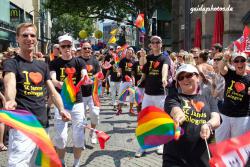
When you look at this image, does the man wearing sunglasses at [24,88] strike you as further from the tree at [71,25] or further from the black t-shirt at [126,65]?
the tree at [71,25]

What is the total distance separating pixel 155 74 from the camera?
7.78m

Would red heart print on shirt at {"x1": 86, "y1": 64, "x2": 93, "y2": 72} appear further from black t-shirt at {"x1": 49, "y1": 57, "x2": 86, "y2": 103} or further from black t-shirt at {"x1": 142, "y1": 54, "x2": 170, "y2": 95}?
black t-shirt at {"x1": 49, "y1": 57, "x2": 86, "y2": 103}

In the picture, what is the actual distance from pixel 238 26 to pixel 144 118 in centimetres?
2087

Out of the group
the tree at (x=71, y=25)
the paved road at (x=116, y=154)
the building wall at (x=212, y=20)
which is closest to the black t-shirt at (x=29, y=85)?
the paved road at (x=116, y=154)

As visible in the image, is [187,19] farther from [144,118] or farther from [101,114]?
[144,118]

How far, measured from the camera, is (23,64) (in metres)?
4.48

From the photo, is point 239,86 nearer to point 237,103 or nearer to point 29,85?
point 237,103

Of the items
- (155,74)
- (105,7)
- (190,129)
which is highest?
(105,7)

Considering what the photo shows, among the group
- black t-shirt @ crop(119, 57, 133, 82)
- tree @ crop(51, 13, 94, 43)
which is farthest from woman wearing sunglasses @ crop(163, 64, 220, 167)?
tree @ crop(51, 13, 94, 43)

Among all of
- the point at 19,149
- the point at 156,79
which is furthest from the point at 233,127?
the point at 19,149

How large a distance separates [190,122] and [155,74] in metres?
3.93

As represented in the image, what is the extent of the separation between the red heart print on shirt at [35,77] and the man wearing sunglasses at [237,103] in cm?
273

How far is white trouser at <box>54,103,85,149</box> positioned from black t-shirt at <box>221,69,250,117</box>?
2156 millimetres

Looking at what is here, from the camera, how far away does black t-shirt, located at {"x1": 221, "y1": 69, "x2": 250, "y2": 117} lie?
581 cm
